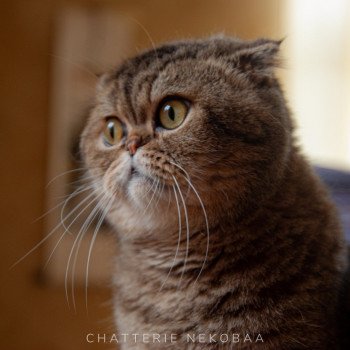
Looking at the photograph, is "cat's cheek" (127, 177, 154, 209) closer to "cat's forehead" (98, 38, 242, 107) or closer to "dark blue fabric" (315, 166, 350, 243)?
"cat's forehead" (98, 38, 242, 107)

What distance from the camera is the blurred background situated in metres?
0.96

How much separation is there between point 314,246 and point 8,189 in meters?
0.57

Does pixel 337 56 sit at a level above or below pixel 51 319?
above

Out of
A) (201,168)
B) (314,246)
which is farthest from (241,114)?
(314,246)

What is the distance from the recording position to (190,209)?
781 mm

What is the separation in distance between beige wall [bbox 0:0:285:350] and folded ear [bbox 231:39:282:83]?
20 cm

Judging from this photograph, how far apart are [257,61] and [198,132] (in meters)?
0.16

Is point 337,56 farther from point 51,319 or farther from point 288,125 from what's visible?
point 51,319

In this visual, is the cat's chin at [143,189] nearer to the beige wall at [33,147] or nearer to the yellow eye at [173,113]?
the yellow eye at [173,113]

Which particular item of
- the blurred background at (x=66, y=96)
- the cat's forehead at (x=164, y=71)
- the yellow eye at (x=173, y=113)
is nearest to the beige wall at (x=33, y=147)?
the blurred background at (x=66, y=96)

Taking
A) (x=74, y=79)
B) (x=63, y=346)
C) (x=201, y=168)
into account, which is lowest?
(x=63, y=346)

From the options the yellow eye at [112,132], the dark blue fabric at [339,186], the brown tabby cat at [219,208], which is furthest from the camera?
the dark blue fabric at [339,186]

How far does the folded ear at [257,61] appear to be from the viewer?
2.60 feet

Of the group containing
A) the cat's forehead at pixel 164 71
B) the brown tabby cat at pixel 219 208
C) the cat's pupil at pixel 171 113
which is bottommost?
the brown tabby cat at pixel 219 208
